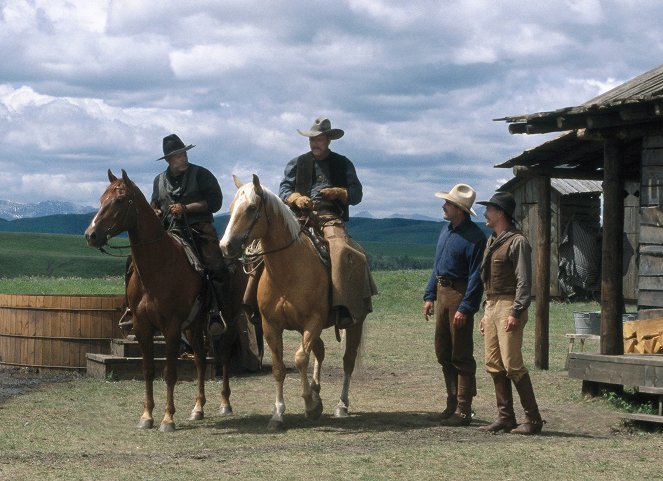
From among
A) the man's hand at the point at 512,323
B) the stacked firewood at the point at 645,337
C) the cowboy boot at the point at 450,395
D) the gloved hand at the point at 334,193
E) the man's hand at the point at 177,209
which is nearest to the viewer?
the man's hand at the point at 512,323

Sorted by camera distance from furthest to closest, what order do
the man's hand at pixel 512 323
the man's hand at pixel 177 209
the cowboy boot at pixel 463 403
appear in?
1. the man's hand at pixel 177 209
2. the cowboy boot at pixel 463 403
3. the man's hand at pixel 512 323

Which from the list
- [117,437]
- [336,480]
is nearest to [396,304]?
[117,437]

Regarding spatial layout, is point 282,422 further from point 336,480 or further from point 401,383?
point 401,383

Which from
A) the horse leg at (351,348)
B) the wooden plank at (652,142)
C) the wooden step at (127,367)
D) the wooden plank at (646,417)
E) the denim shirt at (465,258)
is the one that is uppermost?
the wooden plank at (652,142)

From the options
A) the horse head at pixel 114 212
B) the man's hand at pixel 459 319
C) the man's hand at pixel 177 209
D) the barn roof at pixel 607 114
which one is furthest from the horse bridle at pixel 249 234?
the barn roof at pixel 607 114

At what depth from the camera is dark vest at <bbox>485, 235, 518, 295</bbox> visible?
9797 mm

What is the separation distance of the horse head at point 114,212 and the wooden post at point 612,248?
5.22 m

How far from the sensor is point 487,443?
955 centimetres

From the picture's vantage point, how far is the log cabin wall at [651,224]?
40.9 feet

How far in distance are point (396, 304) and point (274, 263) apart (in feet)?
66.1

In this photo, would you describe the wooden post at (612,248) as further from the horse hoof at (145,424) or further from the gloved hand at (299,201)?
Result: the horse hoof at (145,424)

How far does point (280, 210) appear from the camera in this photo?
410 inches

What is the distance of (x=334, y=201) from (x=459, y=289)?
169 centimetres

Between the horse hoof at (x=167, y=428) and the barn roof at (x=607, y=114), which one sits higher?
the barn roof at (x=607, y=114)
